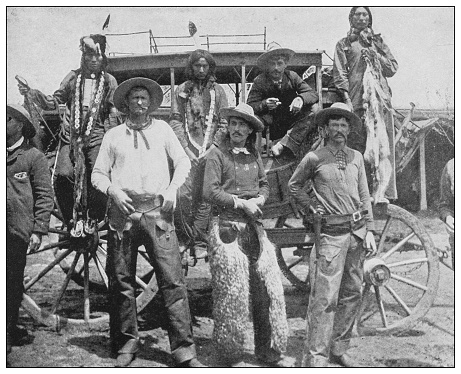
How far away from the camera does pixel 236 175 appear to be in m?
3.90

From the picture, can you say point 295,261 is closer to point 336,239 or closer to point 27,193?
point 336,239

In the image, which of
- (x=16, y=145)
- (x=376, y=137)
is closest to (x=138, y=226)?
(x=16, y=145)

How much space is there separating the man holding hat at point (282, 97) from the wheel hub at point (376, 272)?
1276mm

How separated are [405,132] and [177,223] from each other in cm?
262

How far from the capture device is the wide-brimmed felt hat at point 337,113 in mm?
3923

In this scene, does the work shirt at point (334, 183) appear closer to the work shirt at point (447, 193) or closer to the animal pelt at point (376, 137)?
the work shirt at point (447, 193)

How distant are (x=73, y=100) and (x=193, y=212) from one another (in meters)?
1.56

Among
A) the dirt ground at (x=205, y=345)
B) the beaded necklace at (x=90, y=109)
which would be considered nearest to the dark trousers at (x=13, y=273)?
the dirt ground at (x=205, y=345)

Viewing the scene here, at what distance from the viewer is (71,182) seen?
4605mm


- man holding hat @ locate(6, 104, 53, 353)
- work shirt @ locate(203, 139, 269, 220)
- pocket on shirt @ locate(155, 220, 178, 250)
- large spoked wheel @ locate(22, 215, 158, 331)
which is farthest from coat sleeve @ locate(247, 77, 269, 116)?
man holding hat @ locate(6, 104, 53, 353)

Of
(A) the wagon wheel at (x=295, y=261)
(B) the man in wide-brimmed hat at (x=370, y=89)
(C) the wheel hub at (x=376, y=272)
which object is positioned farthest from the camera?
(A) the wagon wheel at (x=295, y=261)

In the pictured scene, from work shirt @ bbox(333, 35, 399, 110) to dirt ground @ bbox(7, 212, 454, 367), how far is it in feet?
4.91

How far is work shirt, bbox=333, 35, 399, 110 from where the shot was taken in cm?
476

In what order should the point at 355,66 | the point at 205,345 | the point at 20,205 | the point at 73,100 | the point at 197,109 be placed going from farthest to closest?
the point at 355,66 → the point at 197,109 → the point at 73,100 → the point at 205,345 → the point at 20,205
